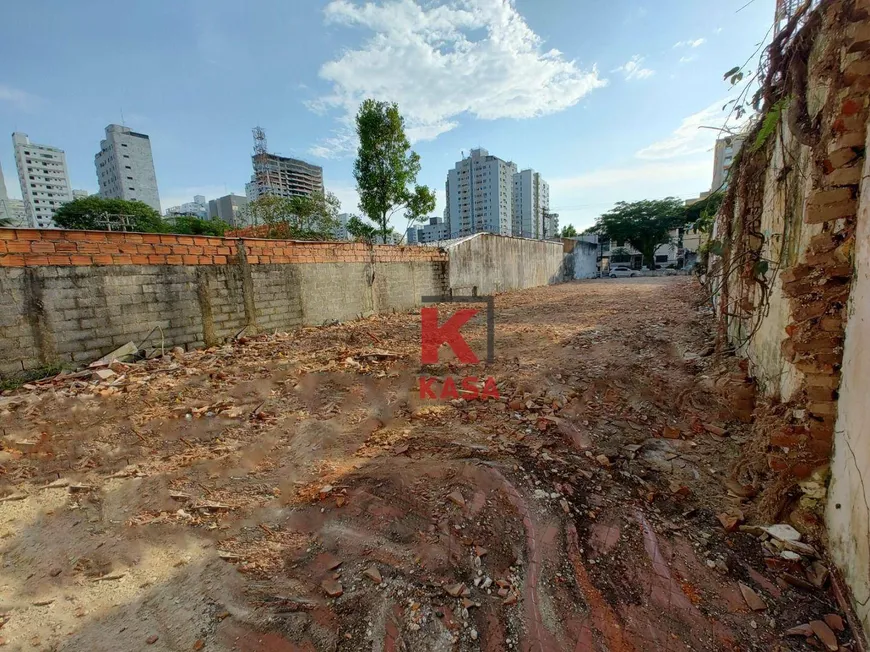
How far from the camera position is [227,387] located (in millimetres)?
3896

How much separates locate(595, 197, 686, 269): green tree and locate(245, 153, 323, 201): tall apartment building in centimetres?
2611

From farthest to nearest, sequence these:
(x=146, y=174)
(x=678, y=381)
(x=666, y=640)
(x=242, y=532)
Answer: (x=146, y=174)
(x=678, y=381)
(x=242, y=532)
(x=666, y=640)

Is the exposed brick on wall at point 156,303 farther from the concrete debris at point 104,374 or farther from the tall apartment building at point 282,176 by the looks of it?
the tall apartment building at point 282,176

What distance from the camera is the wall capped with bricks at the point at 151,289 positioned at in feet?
13.0

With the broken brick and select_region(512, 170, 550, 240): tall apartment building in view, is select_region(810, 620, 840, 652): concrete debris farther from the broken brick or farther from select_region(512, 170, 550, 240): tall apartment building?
select_region(512, 170, 550, 240): tall apartment building

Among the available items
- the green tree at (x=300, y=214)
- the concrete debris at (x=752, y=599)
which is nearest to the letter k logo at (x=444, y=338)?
the concrete debris at (x=752, y=599)

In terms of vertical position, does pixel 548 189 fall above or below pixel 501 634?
above

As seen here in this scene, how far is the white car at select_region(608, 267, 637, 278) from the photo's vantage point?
95.4ft

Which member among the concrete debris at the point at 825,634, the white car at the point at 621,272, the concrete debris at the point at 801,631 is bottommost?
the concrete debris at the point at 801,631

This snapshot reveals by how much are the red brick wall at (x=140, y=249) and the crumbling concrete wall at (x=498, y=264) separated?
17.6 feet

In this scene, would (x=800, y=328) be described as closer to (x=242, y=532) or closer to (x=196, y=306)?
(x=242, y=532)

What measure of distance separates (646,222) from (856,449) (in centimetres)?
3411

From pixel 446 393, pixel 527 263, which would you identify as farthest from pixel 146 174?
pixel 446 393

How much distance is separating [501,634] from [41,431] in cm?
380
